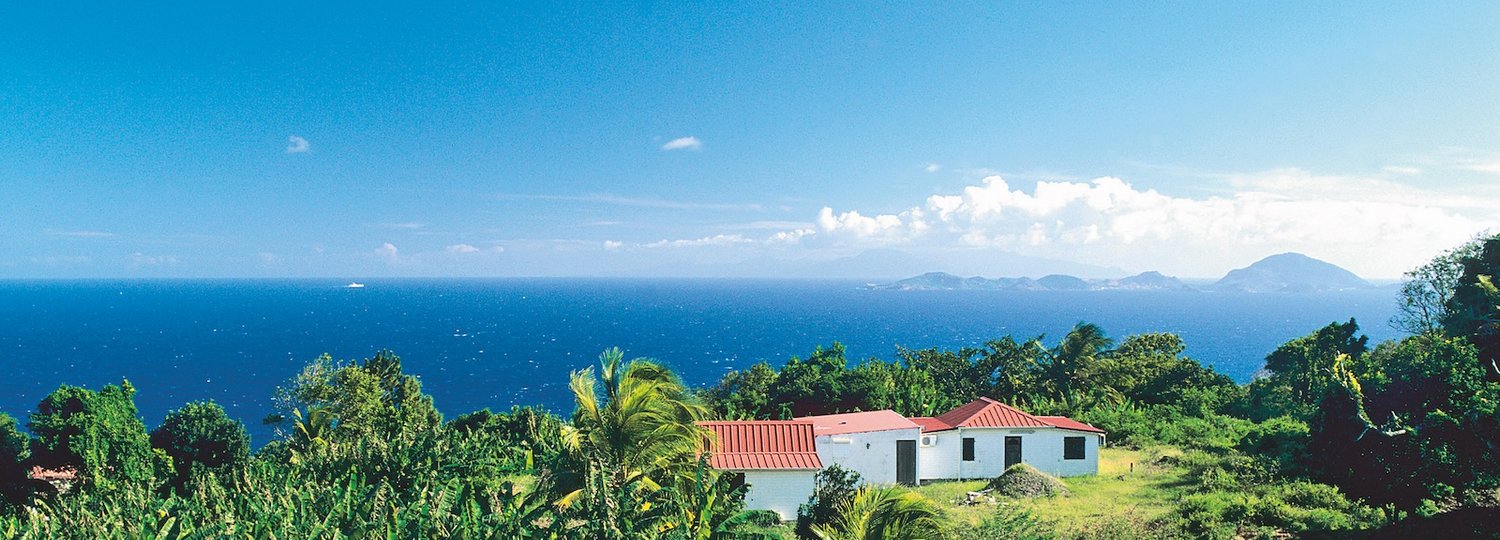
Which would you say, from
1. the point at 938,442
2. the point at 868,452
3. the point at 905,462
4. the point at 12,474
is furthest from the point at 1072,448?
the point at 12,474

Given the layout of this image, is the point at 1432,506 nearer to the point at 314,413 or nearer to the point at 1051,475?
the point at 1051,475

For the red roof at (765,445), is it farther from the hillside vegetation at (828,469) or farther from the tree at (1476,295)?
the tree at (1476,295)

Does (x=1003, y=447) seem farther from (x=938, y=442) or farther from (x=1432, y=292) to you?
(x=1432, y=292)

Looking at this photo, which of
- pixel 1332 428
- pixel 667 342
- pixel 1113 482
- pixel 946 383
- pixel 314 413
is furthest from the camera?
pixel 667 342

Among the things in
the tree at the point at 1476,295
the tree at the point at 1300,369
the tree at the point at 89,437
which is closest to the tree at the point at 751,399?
the tree at the point at 89,437

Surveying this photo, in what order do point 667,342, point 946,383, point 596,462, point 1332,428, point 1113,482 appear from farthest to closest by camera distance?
point 667,342 < point 946,383 < point 1113,482 < point 1332,428 < point 596,462

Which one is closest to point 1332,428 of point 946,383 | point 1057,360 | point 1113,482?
point 1113,482

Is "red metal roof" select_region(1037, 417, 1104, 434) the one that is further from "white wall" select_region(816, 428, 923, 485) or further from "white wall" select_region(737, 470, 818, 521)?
"white wall" select_region(737, 470, 818, 521)
